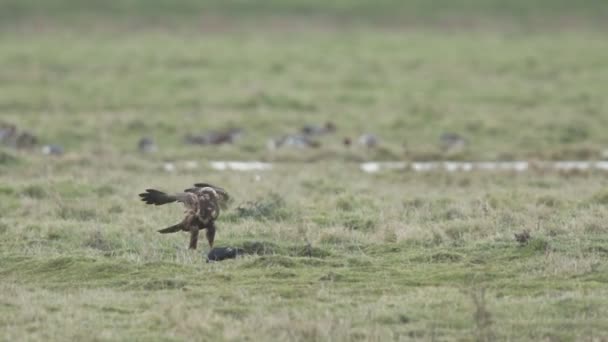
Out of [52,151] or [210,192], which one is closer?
[210,192]

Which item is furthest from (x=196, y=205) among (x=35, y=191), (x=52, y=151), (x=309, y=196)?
(x=52, y=151)

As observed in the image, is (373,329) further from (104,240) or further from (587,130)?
(587,130)

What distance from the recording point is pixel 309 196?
53.5 ft

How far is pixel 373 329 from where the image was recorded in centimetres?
870

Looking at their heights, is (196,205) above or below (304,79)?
below

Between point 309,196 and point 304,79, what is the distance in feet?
62.9

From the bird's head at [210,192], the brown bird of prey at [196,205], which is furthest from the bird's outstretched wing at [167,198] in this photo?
the bird's head at [210,192]

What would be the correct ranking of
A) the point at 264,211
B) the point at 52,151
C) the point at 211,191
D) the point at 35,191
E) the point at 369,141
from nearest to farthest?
the point at 211,191, the point at 264,211, the point at 35,191, the point at 52,151, the point at 369,141

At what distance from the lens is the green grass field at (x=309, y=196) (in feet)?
30.1

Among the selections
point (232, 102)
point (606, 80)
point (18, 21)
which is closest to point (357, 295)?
point (232, 102)

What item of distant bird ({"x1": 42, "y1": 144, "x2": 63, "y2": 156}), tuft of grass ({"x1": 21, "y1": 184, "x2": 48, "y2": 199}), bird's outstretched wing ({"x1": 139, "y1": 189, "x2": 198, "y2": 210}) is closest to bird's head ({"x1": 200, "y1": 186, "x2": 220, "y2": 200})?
bird's outstretched wing ({"x1": 139, "y1": 189, "x2": 198, "y2": 210})

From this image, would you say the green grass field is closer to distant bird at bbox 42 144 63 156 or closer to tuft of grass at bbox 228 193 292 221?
tuft of grass at bbox 228 193 292 221

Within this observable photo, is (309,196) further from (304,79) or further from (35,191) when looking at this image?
(304,79)

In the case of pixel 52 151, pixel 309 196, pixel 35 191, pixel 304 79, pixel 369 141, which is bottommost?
pixel 35 191
